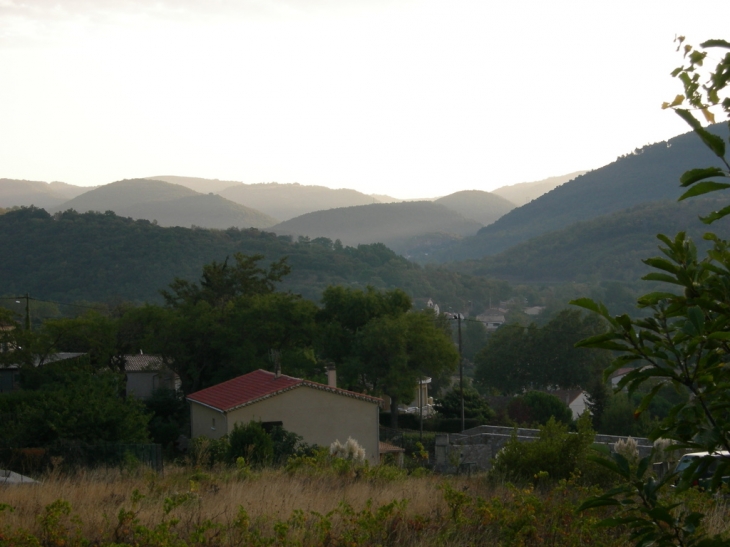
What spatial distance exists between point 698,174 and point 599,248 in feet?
544

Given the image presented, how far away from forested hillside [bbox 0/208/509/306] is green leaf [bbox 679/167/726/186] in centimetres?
9897

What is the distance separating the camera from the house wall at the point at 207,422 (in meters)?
24.7

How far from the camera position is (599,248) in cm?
16100

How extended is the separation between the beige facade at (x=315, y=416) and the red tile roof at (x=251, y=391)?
0.43 feet

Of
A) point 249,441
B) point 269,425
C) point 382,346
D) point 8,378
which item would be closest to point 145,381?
point 8,378

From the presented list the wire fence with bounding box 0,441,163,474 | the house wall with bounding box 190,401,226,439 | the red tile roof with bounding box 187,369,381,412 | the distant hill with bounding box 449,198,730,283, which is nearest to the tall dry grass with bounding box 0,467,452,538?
the wire fence with bounding box 0,441,163,474

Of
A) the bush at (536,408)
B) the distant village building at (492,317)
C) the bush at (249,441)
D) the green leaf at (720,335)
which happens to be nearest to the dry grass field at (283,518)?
the green leaf at (720,335)

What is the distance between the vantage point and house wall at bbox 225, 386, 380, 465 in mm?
24516

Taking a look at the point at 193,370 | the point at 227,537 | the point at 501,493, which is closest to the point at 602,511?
the point at 501,493

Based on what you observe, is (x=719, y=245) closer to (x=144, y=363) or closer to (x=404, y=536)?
(x=404, y=536)

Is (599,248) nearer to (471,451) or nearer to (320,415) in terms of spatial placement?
(320,415)

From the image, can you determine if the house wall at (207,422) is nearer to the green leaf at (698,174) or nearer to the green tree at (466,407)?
the green tree at (466,407)

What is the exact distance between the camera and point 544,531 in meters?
6.27

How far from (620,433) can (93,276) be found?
82457 mm
